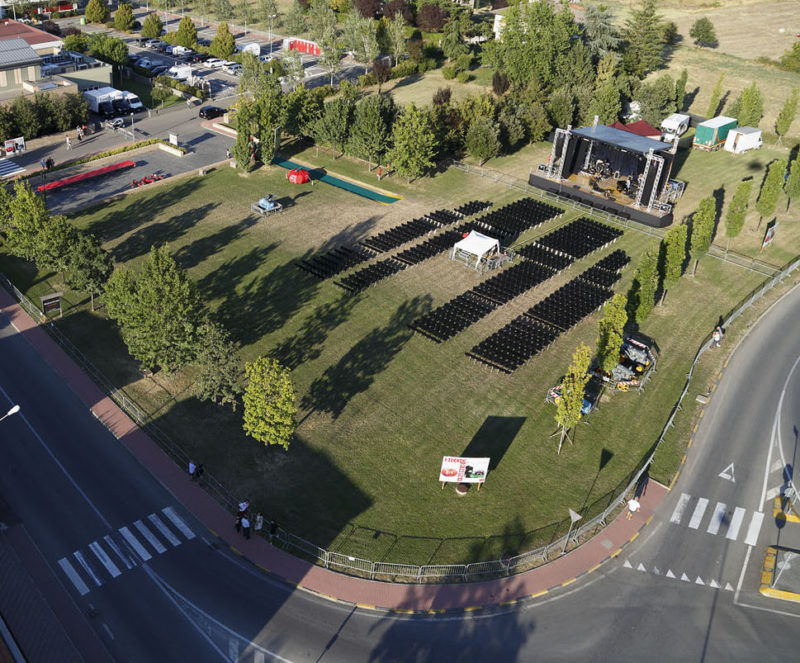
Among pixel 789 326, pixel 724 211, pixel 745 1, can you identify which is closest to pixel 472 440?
pixel 789 326

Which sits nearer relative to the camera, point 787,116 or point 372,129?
point 372,129

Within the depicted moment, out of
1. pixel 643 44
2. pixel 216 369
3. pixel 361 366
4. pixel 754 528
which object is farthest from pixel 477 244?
pixel 643 44

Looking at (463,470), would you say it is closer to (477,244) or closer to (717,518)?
(717,518)

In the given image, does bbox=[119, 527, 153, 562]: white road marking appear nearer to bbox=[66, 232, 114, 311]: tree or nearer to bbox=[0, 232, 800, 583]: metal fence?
bbox=[0, 232, 800, 583]: metal fence

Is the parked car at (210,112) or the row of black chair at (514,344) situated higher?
the parked car at (210,112)

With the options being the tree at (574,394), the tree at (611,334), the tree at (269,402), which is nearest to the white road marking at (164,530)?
the tree at (269,402)

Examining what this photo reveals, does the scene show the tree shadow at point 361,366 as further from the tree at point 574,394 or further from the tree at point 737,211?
the tree at point 737,211

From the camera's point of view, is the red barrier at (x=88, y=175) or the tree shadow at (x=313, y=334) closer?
the tree shadow at (x=313, y=334)
